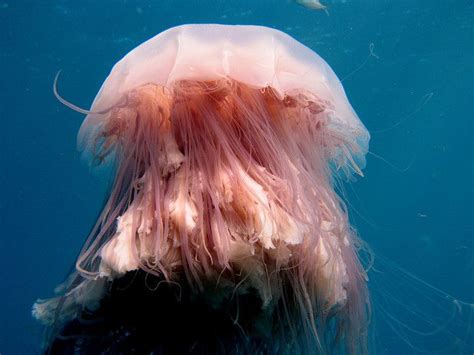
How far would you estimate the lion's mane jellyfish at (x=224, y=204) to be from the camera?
1.85 meters

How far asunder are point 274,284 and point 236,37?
1.10 metres

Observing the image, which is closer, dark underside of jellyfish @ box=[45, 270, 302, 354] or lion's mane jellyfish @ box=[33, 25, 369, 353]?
lion's mane jellyfish @ box=[33, 25, 369, 353]

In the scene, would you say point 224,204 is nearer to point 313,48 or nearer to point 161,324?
point 161,324

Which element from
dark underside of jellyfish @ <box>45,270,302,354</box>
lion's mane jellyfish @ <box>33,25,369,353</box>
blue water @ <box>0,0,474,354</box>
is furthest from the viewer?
blue water @ <box>0,0,474,354</box>

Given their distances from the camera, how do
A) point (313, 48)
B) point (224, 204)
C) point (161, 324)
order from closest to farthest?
point (224, 204)
point (161, 324)
point (313, 48)

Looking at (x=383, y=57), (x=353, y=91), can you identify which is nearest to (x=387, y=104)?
(x=353, y=91)

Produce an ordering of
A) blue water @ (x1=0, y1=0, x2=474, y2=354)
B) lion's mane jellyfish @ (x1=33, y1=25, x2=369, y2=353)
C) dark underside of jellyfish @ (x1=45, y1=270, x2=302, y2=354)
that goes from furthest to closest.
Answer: blue water @ (x1=0, y1=0, x2=474, y2=354), dark underside of jellyfish @ (x1=45, y1=270, x2=302, y2=354), lion's mane jellyfish @ (x1=33, y1=25, x2=369, y2=353)

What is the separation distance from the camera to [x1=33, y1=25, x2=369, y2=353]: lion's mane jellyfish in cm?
185

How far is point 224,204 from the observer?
1.89m

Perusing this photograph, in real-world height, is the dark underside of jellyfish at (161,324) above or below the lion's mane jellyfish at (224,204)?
below

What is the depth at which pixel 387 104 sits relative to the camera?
86.5ft

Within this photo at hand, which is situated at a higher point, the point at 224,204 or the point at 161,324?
the point at 224,204

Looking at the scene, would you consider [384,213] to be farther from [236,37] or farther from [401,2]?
[236,37]

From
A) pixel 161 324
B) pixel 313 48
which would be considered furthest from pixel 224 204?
pixel 313 48
